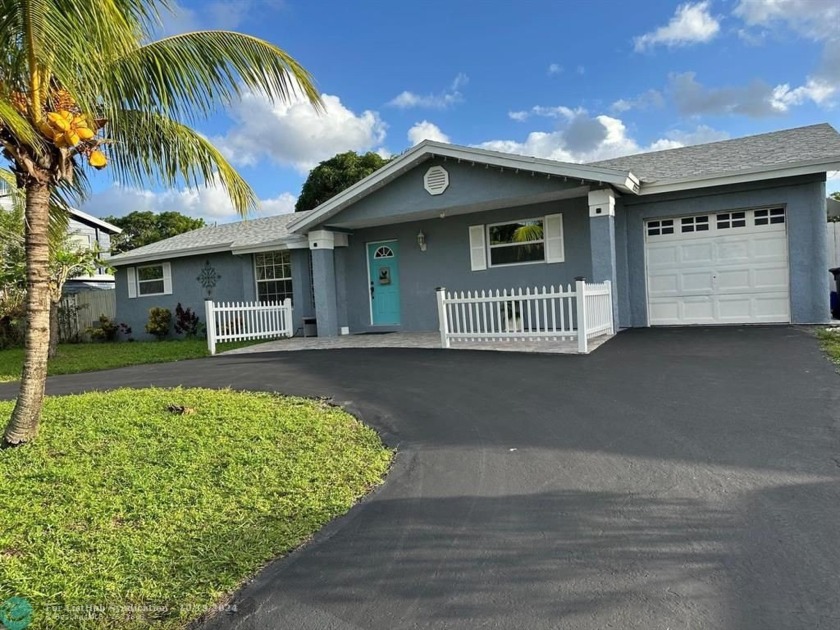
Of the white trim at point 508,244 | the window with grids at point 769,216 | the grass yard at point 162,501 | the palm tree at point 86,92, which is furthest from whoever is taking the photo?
the white trim at point 508,244

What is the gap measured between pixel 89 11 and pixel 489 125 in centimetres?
1719

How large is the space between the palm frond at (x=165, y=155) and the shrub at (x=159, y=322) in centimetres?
1137

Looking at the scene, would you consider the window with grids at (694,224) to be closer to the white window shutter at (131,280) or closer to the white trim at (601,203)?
the white trim at (601,203)

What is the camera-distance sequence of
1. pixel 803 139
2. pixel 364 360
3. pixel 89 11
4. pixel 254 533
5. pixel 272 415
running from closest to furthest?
1. pixel 254 533
2. pixel 89 11
3. pixel 272 415
4. pixel 364 360
5. pixel 803 139

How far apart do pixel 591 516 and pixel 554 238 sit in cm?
945

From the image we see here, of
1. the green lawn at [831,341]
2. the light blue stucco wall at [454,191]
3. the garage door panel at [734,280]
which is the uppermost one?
the light blue stucco wall at [454,191]

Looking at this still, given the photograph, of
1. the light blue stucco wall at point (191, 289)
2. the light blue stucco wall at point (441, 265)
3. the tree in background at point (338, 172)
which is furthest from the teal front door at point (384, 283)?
the tree in background at point (338, 172)

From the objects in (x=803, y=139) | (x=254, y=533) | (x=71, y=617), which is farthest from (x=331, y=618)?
(x=803, y=139)

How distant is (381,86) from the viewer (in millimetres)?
17000

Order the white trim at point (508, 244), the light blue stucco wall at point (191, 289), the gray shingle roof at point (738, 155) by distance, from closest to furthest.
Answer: the gray shingle roof at point (738, 155) < the white trim at point (508, 244) < the light blue stucco wall at point (191, 289)

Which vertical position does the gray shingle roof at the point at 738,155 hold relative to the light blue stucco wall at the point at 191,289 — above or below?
above

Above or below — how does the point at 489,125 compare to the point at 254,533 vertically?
above

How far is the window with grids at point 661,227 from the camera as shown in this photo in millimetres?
11242

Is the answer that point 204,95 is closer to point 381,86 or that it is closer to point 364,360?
point 364,360
